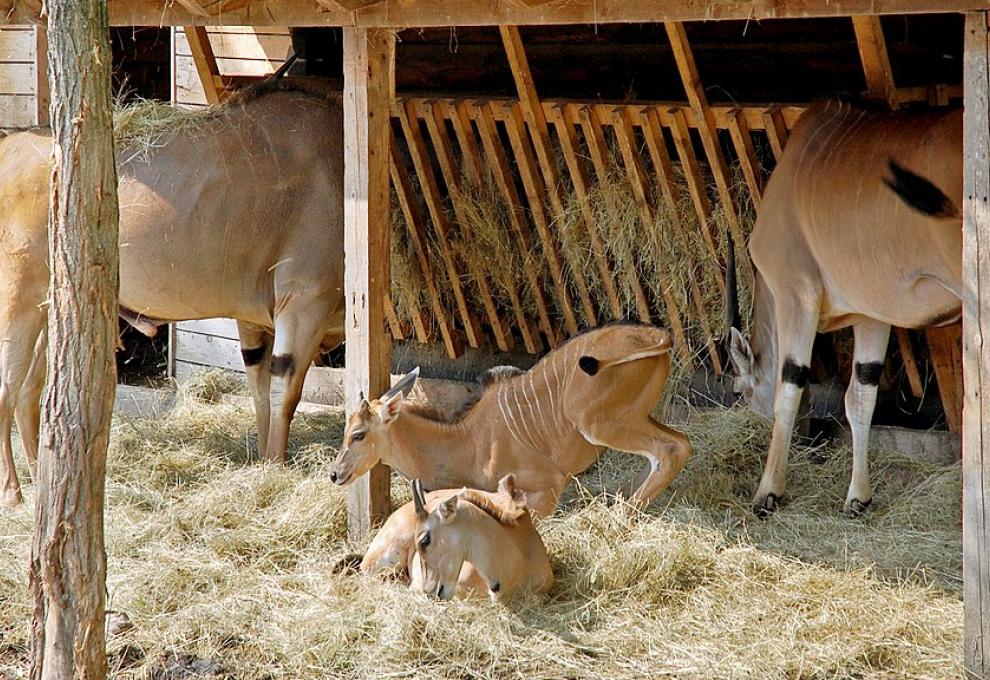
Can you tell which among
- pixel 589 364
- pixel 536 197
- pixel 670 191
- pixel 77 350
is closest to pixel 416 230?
pixel 536 197

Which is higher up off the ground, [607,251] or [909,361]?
[607,251]

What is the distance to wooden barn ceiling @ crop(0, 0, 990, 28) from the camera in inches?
200

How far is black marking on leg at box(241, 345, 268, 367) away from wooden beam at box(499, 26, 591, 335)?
A: 1986 millimetres

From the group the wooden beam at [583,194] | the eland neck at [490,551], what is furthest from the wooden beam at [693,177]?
the eland neck at [490,551]

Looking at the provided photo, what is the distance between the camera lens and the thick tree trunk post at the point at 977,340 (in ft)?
15.4

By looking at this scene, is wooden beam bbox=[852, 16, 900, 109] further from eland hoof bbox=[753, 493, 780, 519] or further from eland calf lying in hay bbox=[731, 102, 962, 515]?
eland hoof bbox=[753, 493, 780, 519]

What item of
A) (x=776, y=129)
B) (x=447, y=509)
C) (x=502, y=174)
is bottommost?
(x=447, y=509)

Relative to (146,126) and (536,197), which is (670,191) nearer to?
(536,197)

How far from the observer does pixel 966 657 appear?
4.93 m

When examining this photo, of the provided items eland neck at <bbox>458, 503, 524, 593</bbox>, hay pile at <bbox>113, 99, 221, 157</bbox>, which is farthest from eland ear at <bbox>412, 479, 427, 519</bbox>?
hay pile at <bbox>113, 99, 221, 157</bbox>

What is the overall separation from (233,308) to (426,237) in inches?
49.9

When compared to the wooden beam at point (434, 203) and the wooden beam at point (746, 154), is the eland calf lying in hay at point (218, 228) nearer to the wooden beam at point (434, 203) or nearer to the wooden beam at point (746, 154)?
the wooden beam at point (434, 203)

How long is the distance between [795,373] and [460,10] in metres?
2.69

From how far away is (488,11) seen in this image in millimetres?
5855
